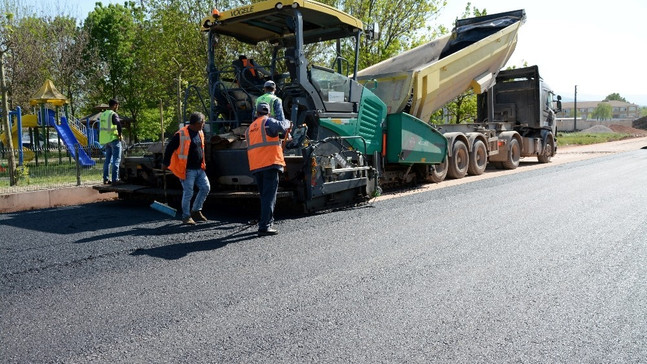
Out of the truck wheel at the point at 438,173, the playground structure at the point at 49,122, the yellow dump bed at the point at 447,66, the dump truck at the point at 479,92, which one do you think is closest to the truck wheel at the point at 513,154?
the dump truck at the point at 479,92

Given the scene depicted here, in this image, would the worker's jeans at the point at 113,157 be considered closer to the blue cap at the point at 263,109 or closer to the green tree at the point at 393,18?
the blue cap at the point at 263,109

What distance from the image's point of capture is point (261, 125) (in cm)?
575

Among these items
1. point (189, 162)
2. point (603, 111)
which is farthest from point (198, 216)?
point (603, 111)

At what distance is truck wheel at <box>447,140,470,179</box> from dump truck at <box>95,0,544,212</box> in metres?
1.68

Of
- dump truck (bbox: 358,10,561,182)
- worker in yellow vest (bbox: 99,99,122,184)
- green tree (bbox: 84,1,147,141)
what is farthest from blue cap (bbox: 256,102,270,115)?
green tree (bbox: 84,1,147,141)

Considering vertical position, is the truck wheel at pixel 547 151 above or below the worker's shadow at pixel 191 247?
above

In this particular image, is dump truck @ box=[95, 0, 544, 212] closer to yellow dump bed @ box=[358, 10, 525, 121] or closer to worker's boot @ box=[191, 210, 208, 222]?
yellow dump bed @ box=[358, 10, 525, 121]

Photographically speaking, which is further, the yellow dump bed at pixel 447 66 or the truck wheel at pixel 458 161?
the truck wheel at pixel 458 161

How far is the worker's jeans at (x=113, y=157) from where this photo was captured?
28.2 ft

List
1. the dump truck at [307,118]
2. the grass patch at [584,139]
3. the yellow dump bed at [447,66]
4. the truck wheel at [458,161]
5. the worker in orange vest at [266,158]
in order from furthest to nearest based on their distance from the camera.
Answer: the grass patch at [584,139]
the truck wheel at [458,161]
the yellow dump bed at [447,66]
the dump truck at [307,118]
the worker in orange vest at [266,158]

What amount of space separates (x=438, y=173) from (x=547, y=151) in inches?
261

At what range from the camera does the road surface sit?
9.29 ft

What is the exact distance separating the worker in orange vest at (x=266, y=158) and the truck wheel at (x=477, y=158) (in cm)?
739

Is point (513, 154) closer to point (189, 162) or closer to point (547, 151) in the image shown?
point (547, 151)
